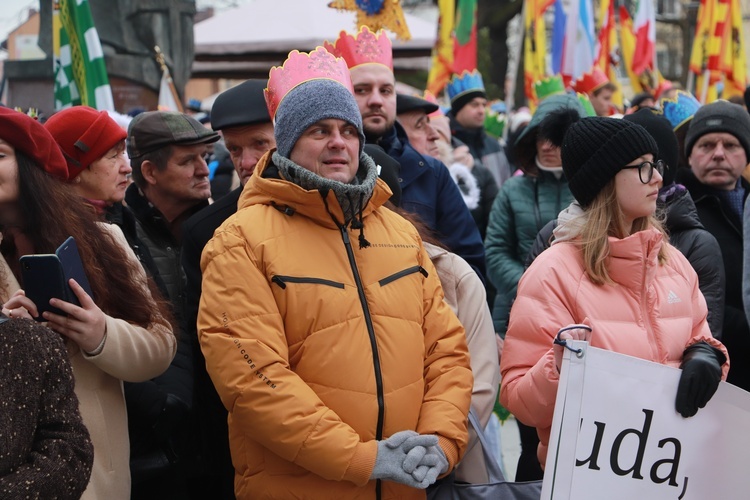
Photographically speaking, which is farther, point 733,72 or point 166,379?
point 733,72

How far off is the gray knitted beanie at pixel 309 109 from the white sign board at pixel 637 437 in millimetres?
1043

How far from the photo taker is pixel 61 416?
7.72 feet

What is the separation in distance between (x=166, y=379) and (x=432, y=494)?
1.09 meters

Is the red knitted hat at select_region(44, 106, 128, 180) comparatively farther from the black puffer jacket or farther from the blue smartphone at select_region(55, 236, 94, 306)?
the black puffer jacket

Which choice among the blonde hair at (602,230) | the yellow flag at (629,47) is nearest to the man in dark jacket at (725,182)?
the blonde hair at (602,230)

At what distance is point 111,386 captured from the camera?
10.3 ft

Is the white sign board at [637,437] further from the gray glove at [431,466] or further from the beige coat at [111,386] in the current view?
the beige coat at [111,386]

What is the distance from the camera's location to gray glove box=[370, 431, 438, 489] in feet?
9.18

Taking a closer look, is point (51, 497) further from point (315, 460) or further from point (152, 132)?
point (152, 132)

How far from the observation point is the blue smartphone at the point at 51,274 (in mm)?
2746

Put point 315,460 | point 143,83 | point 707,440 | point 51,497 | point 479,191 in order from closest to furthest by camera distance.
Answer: point 51,497 → point 315,460 → point 707,440 → point 479,191 → point 143,83

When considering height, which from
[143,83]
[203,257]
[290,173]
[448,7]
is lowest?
[143,83]

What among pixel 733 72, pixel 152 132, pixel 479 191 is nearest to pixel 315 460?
pixel 152 132

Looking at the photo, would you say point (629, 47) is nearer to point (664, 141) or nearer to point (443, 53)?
point (443, 53)
